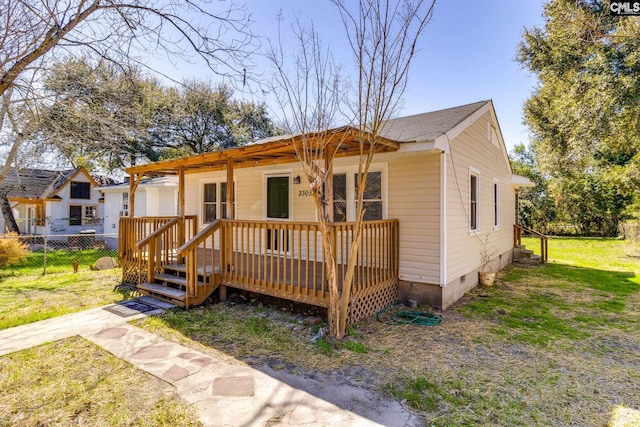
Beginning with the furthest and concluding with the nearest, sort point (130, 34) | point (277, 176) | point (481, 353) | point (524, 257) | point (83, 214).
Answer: point (83, 214), point (524, 257), point (277, 176), point (481, 353), point (130, 34)

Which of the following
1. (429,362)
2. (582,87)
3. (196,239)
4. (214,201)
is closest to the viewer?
(429,362)

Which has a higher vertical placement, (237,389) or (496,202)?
(496,202)

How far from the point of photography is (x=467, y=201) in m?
7.21

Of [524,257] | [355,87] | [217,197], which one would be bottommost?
[524,257]

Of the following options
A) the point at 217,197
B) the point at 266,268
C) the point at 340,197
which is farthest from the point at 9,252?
the point at 340,197

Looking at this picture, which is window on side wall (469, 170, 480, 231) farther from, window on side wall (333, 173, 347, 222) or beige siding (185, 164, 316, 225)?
beige siding (185, 164, 316, 225)

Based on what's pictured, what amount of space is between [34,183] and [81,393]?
83.3ft

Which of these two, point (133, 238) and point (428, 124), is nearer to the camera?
point (428, 124)

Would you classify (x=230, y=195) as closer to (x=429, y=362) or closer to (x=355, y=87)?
(x=355, y=87)

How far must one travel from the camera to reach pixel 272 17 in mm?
4949

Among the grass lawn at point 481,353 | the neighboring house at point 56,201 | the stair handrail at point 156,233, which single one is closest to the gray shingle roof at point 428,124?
the grass lawn at point 481,353

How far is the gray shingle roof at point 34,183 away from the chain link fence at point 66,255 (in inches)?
126

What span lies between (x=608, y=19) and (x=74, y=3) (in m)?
13.9

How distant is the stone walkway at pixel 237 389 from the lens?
9.25 ft
